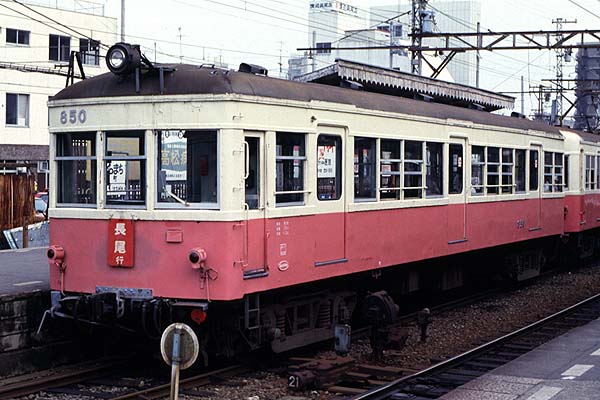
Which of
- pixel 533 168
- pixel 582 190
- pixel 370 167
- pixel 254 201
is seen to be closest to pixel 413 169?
pixel 370 167

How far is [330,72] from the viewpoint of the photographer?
12.2 m

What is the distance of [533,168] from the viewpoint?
17.8 meters

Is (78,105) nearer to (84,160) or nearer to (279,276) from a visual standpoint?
(84,160)

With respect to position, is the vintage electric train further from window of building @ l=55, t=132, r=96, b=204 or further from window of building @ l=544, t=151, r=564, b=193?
window of building @ l=544, t=151, r=564, b=193

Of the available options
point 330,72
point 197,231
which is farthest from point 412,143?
point 197,231

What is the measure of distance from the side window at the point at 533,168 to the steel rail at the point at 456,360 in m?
2.93

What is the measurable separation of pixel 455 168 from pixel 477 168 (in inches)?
39.1

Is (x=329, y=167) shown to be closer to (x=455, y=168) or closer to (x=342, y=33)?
(x=455, y=168)

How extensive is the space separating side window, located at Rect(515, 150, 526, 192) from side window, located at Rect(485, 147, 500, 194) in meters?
1.07

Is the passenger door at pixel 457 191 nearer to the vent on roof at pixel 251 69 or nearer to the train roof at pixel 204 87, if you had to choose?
the train roof at pixel 204 87

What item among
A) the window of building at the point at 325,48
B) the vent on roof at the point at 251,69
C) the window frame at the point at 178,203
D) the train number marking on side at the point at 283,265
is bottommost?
the train number marking on side at the point at 283,265

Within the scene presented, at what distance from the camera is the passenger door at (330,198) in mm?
10555

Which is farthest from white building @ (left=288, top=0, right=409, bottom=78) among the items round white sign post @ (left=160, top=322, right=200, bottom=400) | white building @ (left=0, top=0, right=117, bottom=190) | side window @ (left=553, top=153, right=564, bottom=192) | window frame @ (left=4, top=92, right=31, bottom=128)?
round white sign post @ (left=160, top=322, right=200, bottom=400)

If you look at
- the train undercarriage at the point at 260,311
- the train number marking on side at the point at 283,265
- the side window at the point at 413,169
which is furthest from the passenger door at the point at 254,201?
the side window at the point at 413,169
